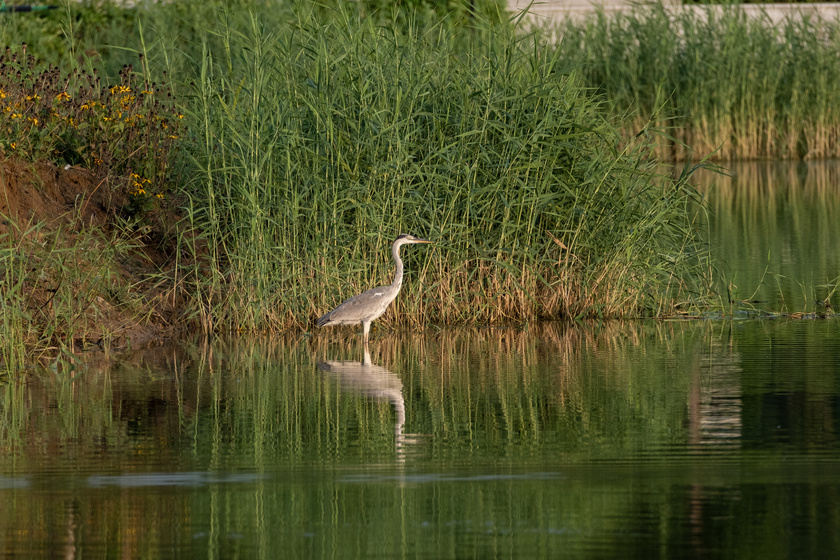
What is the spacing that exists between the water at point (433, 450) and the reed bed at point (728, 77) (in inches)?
681

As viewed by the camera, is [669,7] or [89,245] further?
[669,7]

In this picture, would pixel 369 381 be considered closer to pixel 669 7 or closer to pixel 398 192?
pixel 398 192

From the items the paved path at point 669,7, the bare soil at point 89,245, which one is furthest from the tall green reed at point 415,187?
the paved path at point 669,7

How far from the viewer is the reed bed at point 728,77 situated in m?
29.6

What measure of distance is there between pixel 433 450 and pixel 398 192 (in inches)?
213

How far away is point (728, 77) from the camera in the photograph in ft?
97.7

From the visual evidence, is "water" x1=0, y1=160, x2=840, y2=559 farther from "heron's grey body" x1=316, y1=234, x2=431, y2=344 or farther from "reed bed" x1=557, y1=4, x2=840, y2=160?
"reed bed" x1=557, y1=4, x2=840, y2=160

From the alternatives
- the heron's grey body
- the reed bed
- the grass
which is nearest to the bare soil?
the grass

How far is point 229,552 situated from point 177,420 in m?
3.06

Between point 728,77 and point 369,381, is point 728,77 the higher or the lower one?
the higher one

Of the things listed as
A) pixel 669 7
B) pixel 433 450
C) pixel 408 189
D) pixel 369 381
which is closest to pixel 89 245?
pixel 408 189

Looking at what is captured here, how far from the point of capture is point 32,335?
38.5ft

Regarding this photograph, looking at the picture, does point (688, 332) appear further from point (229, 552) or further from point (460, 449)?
point (229, 552)

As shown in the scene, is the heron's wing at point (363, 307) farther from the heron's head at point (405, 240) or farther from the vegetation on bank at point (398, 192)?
the vegetation on bank at point (398, 192)
